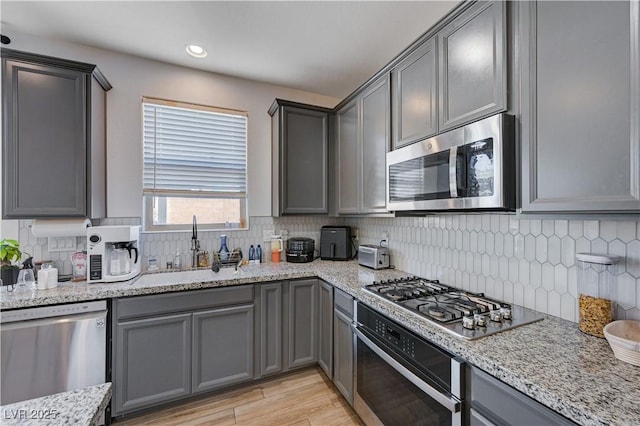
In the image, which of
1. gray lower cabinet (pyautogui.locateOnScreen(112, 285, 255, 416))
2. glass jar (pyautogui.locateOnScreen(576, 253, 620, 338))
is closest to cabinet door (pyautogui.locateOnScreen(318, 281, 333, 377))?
gray lower cabinet (pyautogui.locateOnScreen(112, 285, 255, 416))

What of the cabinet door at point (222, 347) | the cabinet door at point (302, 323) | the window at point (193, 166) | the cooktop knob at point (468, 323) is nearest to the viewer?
the cooktop knob at point (468, 323)

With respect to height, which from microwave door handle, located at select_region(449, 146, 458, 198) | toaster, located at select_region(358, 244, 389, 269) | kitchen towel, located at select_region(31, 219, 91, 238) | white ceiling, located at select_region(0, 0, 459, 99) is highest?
white ceiling, located at select_region(0, 0, 459, 99)

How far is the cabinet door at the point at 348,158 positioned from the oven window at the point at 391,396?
1256 mm

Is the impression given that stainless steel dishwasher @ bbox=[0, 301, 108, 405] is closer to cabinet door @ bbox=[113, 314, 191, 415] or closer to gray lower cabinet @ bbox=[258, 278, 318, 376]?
cabinet door @ bbox=[113, 314, 191, 415]

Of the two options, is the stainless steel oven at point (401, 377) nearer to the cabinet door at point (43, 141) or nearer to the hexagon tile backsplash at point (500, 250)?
the hexagon tile backsplash at point (500, 250)

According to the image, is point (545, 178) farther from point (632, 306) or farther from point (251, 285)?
point (251, 285)

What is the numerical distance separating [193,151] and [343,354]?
225 cm

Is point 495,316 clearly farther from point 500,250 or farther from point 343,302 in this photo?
point 343,302

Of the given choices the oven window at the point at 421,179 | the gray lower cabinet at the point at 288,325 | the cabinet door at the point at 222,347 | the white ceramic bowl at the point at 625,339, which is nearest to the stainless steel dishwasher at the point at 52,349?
the cabinet door at the point at 222,347

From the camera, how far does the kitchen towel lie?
75.6 inches

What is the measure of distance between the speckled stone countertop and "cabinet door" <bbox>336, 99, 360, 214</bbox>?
1.01 metres

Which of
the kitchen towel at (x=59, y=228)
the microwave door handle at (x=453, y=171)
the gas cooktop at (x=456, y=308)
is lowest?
the gas cooktop at (x=456, y=308)

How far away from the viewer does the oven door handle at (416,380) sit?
3.46 feet

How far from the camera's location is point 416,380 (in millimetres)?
1241
